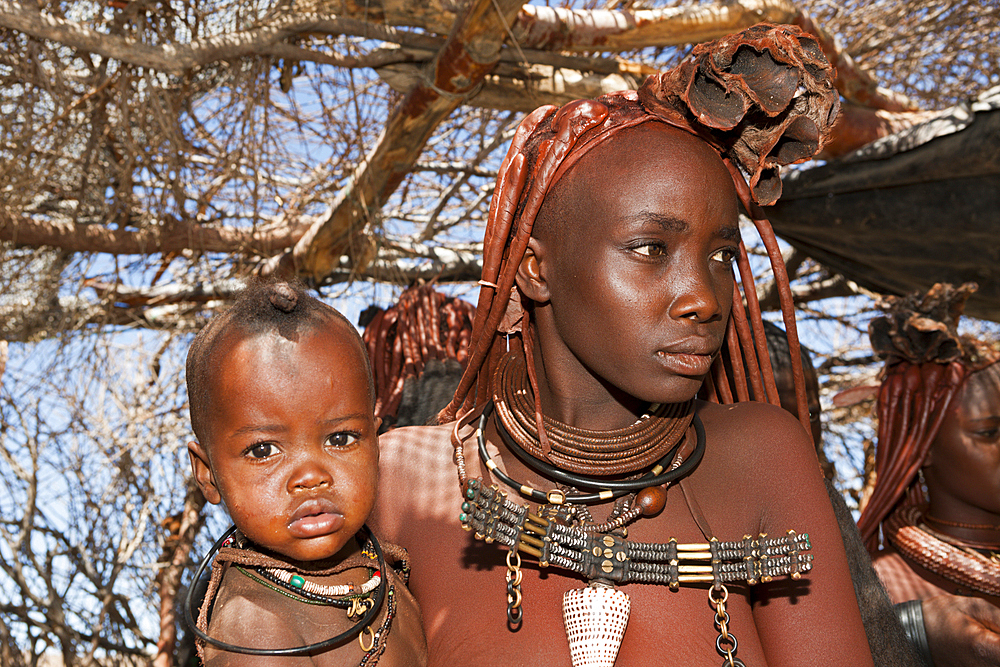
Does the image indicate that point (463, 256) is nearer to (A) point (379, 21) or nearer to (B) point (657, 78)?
(A) point (379, 21)

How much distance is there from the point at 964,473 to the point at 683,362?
2.35 meters

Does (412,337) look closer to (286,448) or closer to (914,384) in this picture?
(914,384)

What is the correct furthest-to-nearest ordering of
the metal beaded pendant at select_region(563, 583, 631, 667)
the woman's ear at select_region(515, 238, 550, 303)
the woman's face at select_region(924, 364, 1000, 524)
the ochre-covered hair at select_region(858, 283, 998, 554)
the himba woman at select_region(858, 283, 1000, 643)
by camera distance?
1. the ochre-covered hair at select_region(858, 283, 998, 554)
2. the woman's face at select_region(924, 364, 1000, 524)
3. the himba woman at select_region(858, 283, 1000, 643)
4. the woman's ear at select_region(515, 238, 550, 303)
5. the metal beaded pendant at select_region(563, 583, 631, 667)

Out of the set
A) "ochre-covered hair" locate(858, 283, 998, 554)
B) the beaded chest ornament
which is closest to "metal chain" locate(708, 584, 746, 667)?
the beaded chest ornament

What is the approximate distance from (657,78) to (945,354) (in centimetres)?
247

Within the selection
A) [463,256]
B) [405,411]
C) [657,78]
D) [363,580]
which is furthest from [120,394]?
[657,78]

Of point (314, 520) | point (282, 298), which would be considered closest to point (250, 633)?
point (314, 520)

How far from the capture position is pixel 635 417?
1.82m

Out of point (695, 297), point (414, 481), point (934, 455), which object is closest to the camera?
point (695, 297)

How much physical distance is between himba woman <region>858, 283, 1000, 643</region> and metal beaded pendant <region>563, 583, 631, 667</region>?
202 cm

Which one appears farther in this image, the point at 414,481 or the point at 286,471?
the point at 414,481

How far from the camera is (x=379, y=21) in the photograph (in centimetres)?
376

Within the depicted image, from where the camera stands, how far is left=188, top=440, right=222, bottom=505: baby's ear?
5.53 feet

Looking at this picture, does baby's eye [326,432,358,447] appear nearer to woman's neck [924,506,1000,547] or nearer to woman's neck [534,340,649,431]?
woman's neck [534,340,649,431]
